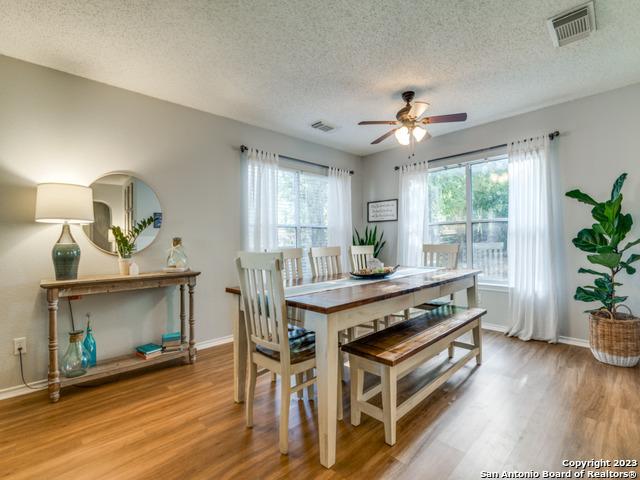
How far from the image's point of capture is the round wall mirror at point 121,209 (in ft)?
9.08

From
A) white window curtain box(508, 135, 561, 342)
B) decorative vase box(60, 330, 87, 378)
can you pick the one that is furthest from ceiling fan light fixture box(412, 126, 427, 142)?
decorative vase box(60, 330, 87, 378)

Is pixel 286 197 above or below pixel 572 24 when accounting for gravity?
below

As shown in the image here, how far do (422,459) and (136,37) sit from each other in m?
3.21

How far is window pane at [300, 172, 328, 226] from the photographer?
449 centimetres

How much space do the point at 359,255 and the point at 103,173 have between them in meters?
2.62

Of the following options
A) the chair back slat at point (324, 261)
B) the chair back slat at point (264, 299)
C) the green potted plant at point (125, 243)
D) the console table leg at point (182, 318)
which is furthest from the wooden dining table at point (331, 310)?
the green potted plant at point (125, 243)

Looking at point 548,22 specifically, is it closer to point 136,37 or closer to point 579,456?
point 579,456

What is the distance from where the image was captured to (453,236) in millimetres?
4316

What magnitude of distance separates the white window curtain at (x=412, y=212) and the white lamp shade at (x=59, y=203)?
386 centimetres

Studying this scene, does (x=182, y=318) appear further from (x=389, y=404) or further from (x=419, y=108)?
(x=419, y=108)

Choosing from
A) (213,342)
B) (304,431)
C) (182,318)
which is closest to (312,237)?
(213,342)

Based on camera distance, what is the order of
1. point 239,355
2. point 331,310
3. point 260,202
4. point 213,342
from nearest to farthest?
point 331,310 < point 239,355 < point 213,342 < point 260,202

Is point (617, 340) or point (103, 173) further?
point (103, 173)

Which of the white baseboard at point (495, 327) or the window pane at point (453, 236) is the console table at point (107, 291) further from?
the white baseboard at point (495, 327)
